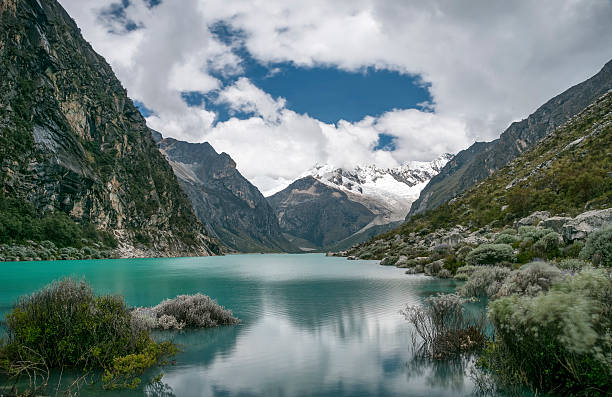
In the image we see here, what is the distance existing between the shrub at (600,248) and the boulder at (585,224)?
338 centimetres

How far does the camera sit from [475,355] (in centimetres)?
1105

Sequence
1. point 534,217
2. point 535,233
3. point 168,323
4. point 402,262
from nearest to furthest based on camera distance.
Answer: point 168,323 < point 535,233 < point 534,217 < point 402,262

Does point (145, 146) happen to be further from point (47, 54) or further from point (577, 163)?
point (577, 163)

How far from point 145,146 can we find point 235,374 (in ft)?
582

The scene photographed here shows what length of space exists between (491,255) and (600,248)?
379 inches

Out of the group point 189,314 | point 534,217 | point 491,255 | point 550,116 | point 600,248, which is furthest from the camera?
point 550,116

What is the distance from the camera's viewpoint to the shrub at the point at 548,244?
2738cm

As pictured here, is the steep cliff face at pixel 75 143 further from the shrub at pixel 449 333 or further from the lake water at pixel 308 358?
the shrub at pixel 449 333

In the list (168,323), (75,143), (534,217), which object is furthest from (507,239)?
(75,143)

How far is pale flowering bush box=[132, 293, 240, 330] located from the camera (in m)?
14.8

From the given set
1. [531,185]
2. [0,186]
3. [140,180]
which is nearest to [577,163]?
[531,185]

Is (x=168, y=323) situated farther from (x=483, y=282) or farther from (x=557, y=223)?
(x=557, y=223)

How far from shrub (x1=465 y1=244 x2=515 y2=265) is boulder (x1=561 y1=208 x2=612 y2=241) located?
12.5ft

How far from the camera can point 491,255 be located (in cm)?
3106
